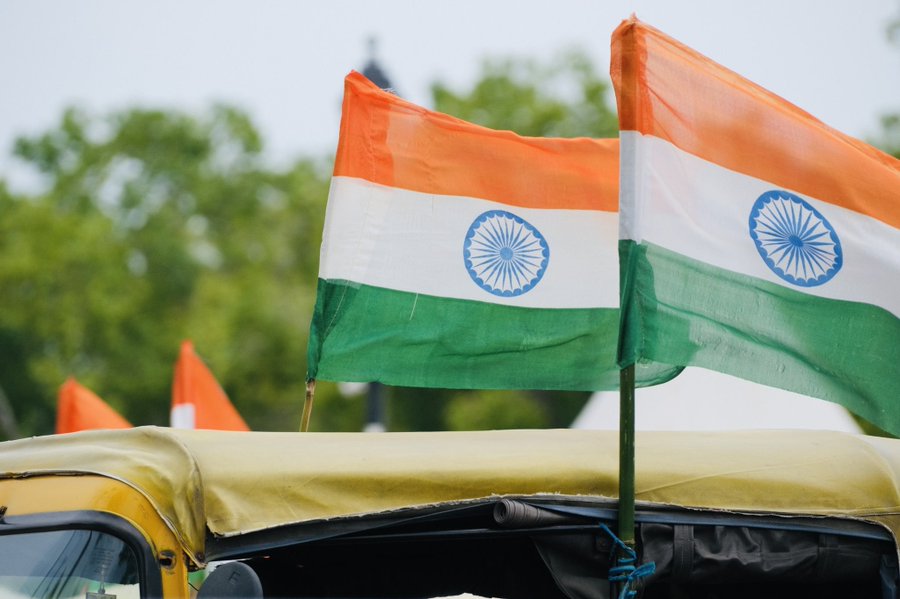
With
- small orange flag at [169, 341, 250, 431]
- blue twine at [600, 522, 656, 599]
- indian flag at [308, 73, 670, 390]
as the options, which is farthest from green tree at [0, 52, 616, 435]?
blue twine at [600, 522, 656, 599]

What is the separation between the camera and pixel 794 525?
3900mm

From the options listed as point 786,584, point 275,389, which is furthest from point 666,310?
point 275,389

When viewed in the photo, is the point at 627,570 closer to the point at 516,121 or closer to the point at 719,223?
the point at 719,223

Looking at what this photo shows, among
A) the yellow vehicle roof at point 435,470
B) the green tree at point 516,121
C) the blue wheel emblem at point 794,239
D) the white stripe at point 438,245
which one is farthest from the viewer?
the green tree at point 516,121

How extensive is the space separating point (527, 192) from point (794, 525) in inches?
95.8

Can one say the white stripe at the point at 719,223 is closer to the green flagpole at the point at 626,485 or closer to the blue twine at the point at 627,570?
the green flagpole at the point at 626,485

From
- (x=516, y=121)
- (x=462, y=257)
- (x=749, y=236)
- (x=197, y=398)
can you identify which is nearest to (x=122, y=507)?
(x=749, y=236)

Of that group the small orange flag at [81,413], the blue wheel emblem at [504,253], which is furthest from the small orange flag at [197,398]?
the blue wheel emblem at [504,253]

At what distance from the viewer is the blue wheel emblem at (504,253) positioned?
5.51 metres

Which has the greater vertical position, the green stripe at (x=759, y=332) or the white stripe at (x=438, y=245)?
the white stripe at (x=438, y=245)

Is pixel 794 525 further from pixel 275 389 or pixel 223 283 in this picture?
pixel 223 283

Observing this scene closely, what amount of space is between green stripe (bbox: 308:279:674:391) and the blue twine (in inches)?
61.9

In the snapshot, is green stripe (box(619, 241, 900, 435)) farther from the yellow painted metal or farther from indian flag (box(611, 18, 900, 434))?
the yellow painted metal

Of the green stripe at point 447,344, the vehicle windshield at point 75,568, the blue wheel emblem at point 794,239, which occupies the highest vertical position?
the blue wheel emblem at point 794,239
